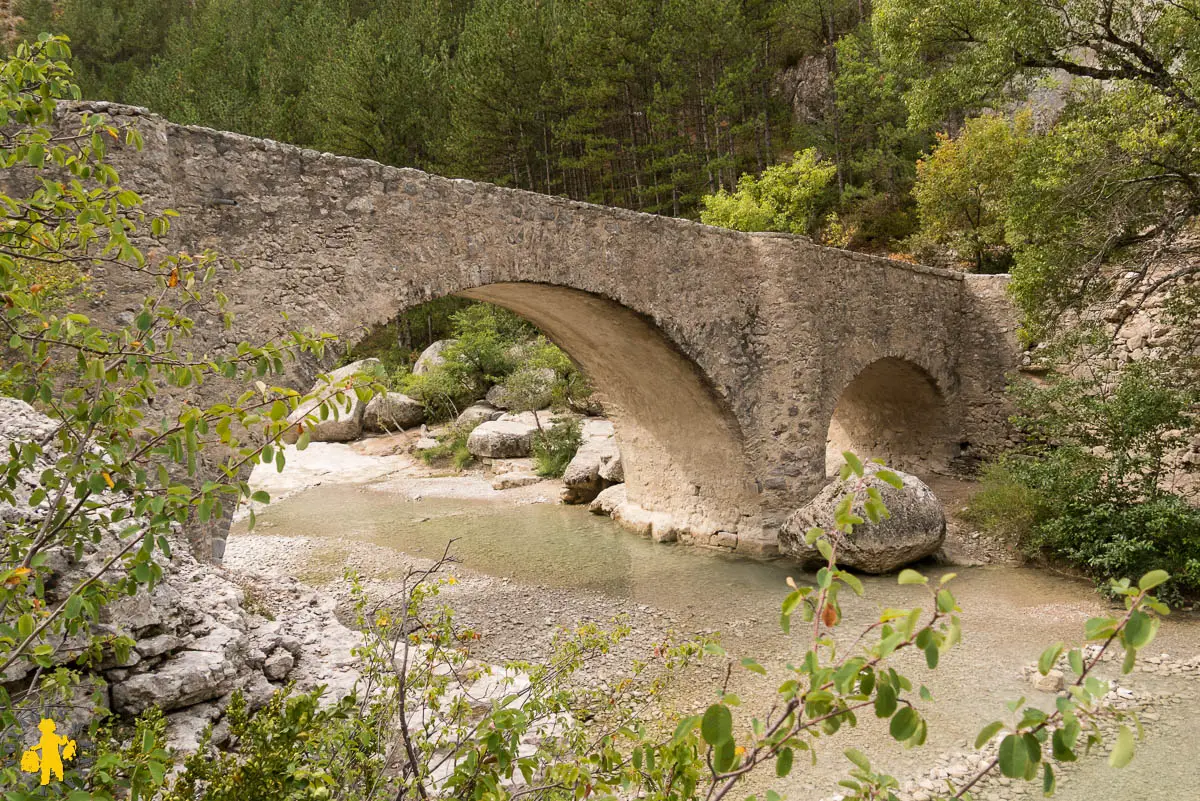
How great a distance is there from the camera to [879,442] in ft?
45.1

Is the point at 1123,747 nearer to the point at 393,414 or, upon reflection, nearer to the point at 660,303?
the point at 660,303

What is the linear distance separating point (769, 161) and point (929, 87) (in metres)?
15.2

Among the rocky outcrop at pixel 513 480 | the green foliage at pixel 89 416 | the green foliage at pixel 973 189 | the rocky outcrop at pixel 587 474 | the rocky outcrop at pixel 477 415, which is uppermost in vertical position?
the green foliage at pixel 973 189

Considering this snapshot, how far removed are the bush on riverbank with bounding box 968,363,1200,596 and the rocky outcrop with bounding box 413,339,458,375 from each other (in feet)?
53.8

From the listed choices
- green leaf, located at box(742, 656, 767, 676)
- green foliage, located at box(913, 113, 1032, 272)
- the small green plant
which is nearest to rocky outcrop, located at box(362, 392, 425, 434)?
the small green plant

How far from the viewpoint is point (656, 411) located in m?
10.3

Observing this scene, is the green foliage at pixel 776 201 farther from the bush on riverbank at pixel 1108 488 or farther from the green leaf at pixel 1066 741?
the green leaf at pixel 1066 741

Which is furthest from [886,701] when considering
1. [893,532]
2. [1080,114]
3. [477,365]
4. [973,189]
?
[477,365]

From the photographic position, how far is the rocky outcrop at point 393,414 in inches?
838

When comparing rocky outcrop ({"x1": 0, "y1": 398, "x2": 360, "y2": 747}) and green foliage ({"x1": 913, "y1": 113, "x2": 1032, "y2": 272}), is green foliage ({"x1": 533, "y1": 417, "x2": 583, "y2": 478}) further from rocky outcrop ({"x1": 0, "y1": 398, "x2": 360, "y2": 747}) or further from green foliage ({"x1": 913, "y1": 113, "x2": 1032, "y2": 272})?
rocky outcrop ({"x1": 0, "y1": 398, "x2": 360, "y2": 747})

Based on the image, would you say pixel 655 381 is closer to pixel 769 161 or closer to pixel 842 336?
pixel 842 336

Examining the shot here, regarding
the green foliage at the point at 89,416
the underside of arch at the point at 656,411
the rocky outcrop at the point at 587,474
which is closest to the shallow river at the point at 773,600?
the rocky outcrop at the point at 587,474

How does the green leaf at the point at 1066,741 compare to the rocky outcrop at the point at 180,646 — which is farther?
the rocky outcrop at the point at 180,646

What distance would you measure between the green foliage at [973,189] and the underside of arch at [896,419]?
6.07 metres
